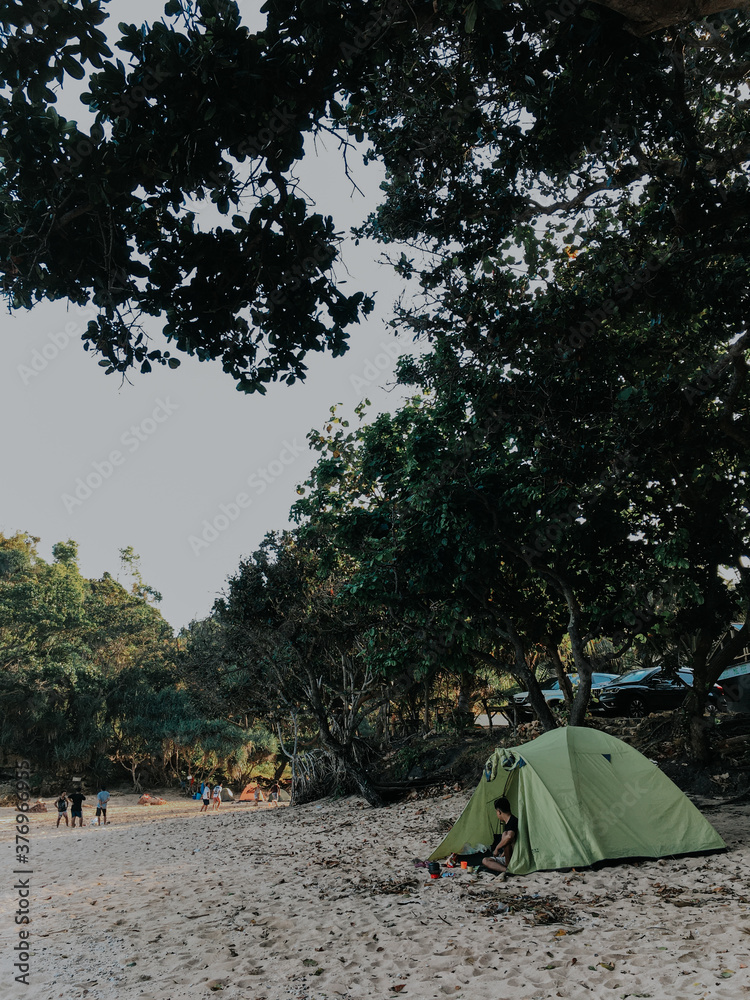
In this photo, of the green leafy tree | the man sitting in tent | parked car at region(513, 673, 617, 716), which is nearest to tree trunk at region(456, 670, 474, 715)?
parked car at region(513, 673, 617, 716)

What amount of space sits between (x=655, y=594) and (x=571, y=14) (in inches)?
356

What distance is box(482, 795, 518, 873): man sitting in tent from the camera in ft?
26.8

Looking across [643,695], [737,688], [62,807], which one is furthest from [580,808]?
[62,807]

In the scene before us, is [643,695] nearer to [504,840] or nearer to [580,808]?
[580,808]

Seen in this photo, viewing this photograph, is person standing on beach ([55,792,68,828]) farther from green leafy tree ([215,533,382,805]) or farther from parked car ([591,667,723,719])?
parked car ([591,667,723,719])

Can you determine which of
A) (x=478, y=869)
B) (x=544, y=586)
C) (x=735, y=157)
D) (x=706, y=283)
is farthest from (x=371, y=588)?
(x=735, y=157)

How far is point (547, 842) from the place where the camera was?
8.25 metres

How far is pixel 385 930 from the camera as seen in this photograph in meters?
6.25

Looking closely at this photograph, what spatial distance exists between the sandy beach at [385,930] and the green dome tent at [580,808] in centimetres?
31

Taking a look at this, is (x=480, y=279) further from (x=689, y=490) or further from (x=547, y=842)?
(x=547, y=842)

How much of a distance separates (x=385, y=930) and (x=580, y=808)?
3281mm

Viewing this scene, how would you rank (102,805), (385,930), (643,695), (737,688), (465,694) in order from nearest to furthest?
(385,930) → (737,688) → (643,695) → (465,694) → (102,805)

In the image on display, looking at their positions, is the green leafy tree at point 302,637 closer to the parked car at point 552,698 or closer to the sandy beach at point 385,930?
the parked car at point 552,698

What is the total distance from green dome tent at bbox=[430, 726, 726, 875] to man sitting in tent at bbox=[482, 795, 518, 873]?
94 millimetres
